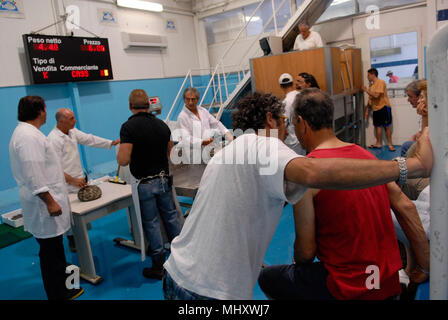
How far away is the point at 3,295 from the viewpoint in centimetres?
284

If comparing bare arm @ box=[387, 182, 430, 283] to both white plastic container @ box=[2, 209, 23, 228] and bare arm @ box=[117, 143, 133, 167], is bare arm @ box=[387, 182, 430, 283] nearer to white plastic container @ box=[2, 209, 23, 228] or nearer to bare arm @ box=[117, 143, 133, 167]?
bare arm @ box=[117, 143, 133, 167]

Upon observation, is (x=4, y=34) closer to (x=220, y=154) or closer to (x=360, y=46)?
Answer: (x=220, y=154)

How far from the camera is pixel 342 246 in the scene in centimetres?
124

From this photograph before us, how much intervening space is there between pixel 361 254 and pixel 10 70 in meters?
5.74

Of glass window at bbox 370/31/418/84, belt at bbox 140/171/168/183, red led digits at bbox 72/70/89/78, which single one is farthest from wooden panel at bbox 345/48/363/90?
red led digits at bbox 72/70/89/78

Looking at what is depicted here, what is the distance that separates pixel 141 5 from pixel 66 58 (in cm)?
228

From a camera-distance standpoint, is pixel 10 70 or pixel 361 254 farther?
pixel 10 70

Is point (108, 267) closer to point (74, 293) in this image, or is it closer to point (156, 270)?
point (74, 293)

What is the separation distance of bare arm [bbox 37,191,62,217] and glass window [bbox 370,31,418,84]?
645cm

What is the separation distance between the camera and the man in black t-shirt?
2.67 m

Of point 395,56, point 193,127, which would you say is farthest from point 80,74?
point 395,56

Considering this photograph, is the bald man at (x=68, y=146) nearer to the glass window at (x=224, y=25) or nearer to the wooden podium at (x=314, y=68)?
the wooden podium at (x=314, y=68)

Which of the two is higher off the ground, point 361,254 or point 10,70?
point 10,70
